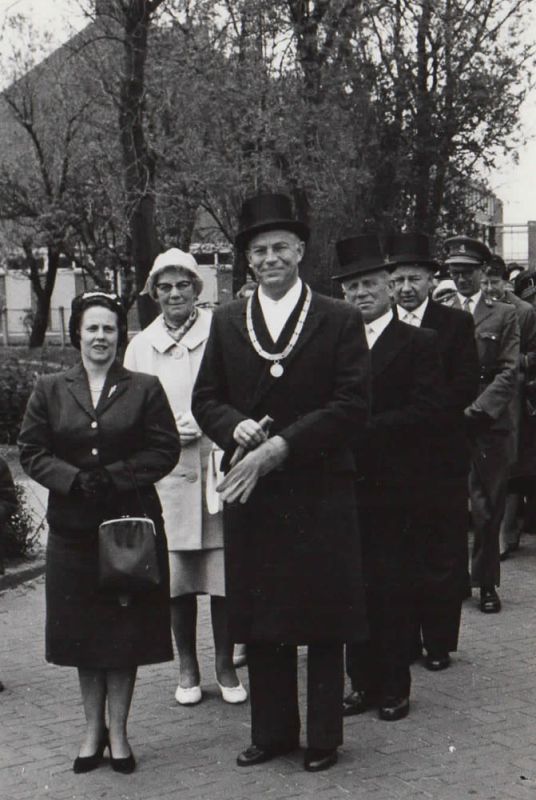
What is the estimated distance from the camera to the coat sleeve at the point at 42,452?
522 cm

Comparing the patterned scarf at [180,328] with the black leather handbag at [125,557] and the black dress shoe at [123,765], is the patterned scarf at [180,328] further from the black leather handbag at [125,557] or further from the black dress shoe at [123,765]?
the black dress shoe at [123,765]

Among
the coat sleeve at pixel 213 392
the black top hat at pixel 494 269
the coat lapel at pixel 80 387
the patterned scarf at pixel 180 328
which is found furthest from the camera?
the black top hat at pixel 494 269

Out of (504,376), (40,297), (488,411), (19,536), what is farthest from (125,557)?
(40,297)

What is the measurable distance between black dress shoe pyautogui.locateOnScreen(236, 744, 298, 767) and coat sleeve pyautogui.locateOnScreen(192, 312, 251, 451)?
1238 mm

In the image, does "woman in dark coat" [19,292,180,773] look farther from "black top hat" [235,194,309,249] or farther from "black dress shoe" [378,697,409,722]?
"black dress shoe" [378,697,409,722]

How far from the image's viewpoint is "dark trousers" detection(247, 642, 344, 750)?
17.2 ft

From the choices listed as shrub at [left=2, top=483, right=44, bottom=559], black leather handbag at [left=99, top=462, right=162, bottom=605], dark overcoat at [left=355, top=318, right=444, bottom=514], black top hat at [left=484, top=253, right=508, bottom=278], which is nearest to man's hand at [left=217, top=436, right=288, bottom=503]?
black leather handbag at [left=99, top=462, right=162, bottom=605]

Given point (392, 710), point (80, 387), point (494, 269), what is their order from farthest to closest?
point (494, 269) → point (392, 710) → point (80, 387)

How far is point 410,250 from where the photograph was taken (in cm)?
678

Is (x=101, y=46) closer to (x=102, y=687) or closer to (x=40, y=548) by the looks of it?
(x=40, y=548)

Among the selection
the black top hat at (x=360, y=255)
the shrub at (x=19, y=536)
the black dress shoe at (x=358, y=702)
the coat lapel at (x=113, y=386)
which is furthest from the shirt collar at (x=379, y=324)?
the shrub at (x=19, y=536)

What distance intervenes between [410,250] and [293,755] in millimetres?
2685

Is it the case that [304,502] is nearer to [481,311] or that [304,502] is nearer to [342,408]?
[342,408]

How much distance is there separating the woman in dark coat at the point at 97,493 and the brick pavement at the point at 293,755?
25 centimetres
